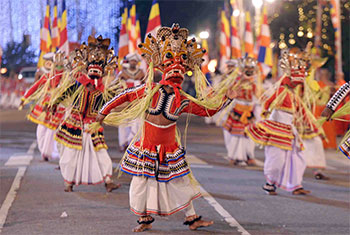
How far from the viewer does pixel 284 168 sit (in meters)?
9.94

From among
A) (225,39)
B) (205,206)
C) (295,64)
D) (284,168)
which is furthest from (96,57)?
(225,39)

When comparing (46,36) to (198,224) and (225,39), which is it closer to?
(225,39)

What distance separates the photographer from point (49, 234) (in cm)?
687

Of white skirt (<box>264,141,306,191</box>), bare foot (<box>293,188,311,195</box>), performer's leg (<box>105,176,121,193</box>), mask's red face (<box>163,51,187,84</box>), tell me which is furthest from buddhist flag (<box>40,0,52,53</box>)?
mask's red face (<box>163,51,187,84</box>)

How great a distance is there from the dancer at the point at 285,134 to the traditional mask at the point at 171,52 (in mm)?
3049

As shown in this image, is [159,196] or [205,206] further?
[205,206]

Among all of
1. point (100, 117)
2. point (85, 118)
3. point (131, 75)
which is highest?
point (131, 75)

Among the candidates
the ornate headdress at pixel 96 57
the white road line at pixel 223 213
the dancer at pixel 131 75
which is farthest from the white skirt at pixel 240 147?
the ornate headdress at pixel 96 57

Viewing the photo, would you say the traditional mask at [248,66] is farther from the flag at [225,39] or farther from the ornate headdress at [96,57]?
the flag at [225,39]

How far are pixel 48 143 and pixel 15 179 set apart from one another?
8.07ft

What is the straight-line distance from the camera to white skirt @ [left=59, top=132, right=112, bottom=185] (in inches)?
377

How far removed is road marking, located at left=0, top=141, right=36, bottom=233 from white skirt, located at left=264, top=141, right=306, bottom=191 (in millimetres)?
3874

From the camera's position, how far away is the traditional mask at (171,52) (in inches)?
281

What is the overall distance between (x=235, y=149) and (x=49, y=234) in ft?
24.2
